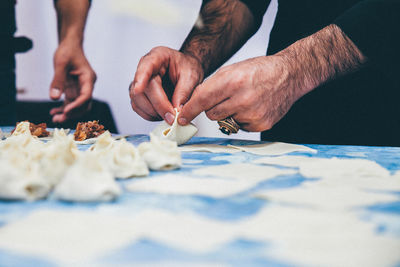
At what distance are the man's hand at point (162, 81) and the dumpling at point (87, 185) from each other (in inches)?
26.4

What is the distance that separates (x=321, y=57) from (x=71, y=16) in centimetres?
197

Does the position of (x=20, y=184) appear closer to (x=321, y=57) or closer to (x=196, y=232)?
(x=196, y=232)

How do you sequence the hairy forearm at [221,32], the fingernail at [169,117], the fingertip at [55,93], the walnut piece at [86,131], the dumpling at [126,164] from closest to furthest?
the dumpling at [126,164], the fingernail at [169,117], the walnut piece at [86,131], the hairy forearm at [221,32], the fingertip at [55,93]

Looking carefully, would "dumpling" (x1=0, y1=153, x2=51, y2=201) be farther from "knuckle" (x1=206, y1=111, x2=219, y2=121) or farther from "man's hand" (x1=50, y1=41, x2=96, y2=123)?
"man's hand" (x1=50, y1=41, x2=96, y2=123)

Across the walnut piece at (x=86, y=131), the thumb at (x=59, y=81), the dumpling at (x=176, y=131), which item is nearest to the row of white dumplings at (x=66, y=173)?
the dumpling at (x=176, y=131)

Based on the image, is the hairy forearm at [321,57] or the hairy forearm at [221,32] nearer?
the hairy forearm at [321,57]

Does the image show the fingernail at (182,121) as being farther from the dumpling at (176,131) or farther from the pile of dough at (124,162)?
the pile of dough at (124,162)

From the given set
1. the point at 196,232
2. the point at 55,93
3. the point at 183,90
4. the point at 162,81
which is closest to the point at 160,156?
the point at 196,232

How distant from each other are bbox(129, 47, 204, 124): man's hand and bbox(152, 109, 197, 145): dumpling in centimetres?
4

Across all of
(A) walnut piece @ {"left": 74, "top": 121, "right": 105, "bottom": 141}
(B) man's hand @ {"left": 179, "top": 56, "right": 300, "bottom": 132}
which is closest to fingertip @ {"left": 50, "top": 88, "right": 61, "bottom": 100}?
(A) walnut piece @ {"left": 74, "top": 121, "right": 105, "bottom": 141}

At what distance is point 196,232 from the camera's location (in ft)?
1.43

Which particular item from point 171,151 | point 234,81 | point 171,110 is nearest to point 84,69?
point 171,110

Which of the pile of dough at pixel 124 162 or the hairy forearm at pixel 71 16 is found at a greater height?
the hairy forearm at pixel 71 16

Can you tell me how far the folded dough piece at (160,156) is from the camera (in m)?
0.78
